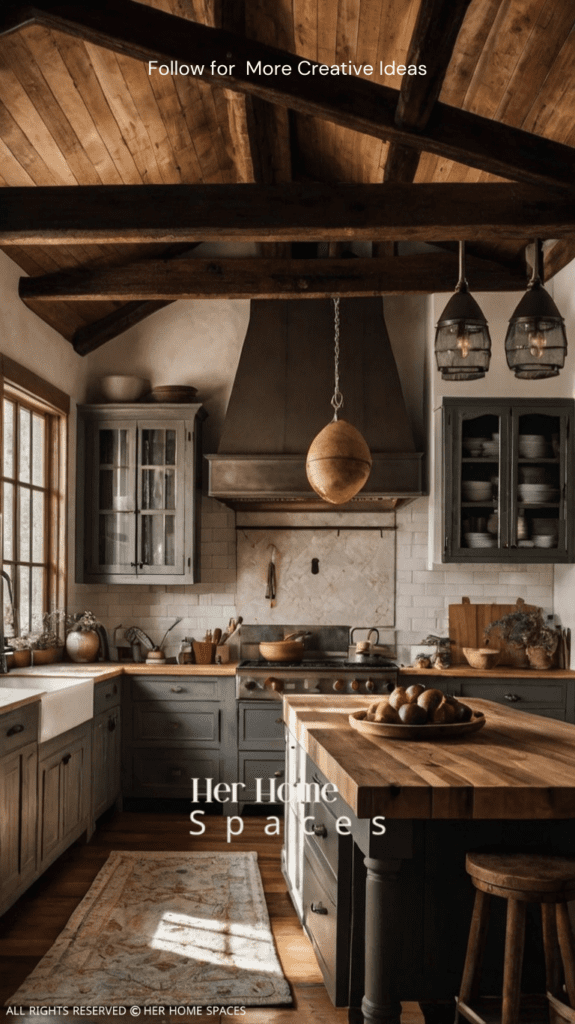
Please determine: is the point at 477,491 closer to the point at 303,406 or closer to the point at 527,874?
the point at 303,406

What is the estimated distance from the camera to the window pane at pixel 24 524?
5.79 meters

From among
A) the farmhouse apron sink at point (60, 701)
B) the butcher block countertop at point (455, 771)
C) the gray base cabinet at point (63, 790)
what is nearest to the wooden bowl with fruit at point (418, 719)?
the butcher block countertop at point (455, 771)

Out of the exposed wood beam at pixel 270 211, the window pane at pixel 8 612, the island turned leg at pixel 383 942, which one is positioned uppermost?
the exposed wood beam at pixel 270 211

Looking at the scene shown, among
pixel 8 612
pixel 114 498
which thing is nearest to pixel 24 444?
pixel 114 498

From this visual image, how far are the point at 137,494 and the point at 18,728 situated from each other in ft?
8.80

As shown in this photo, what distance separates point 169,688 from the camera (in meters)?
6.07

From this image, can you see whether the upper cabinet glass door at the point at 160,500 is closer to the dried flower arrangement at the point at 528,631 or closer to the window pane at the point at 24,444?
the window pane at the point at 24,444

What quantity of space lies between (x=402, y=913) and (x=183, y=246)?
528 cm

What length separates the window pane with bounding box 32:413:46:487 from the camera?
612 cm

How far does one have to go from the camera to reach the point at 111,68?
4.43 metres

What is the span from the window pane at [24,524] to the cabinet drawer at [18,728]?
5.75 feet

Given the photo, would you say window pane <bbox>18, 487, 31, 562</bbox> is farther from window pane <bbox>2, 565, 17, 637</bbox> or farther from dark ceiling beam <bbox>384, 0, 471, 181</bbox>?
dark ceiling beam <bbox>384, 0, 471, 181</bbox>

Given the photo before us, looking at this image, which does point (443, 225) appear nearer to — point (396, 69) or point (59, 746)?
point (396, 69)

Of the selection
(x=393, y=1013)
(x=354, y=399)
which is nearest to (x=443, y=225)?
(x=354, y=399)
